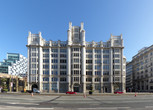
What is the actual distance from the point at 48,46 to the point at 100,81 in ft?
125

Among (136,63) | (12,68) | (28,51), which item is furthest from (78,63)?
(12,68)

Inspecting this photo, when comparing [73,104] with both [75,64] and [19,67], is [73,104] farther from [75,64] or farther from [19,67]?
[19,67]

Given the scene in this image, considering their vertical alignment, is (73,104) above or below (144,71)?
below

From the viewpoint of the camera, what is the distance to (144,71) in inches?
3447

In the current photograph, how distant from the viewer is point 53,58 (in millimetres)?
70375

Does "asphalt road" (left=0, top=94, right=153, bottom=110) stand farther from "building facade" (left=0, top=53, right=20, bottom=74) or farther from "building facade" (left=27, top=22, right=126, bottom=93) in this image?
"building facade" (left=0, top=53, right=20, bottom=74)

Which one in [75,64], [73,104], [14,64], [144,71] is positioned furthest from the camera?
[14,64]

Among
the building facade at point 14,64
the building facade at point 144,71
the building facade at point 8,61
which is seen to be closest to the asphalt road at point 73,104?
the building facade at point 144,71

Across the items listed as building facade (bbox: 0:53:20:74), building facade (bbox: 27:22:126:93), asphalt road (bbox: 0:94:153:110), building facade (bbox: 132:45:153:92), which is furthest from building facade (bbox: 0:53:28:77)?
asphalt road (bbox: 0:94:153:110)

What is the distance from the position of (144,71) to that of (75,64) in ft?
183

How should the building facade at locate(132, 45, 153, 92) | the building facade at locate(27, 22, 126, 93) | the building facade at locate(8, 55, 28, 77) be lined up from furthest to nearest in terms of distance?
the building facade at locate(8, 55, 28, 77) < the building facade at locate(132, 45, 153, 92) < the building facade at locate(27, 22, 126, 93)

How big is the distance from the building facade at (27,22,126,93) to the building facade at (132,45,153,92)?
82.3 ft

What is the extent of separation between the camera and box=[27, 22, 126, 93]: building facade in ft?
222

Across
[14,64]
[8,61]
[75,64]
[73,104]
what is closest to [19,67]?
[14,64]
